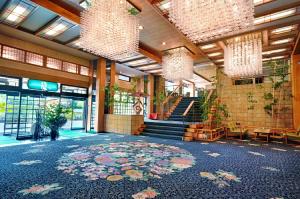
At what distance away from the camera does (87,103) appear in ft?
32.7

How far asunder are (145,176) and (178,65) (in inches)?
231

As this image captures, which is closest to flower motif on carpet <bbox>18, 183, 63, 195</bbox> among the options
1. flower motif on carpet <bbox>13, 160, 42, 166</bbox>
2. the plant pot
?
flower motif on carpet <bbox>13, 160, 42, 166</bbox>

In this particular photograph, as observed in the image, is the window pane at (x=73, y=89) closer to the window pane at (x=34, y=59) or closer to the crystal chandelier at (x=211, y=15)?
the window pane at (x=34, y=59)

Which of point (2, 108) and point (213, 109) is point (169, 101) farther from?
point (2, 108)

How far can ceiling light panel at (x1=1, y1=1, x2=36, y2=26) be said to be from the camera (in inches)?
200

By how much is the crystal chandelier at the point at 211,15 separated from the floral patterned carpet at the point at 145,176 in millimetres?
3110

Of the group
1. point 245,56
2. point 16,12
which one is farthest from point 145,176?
point 16,12

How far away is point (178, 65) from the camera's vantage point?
7832 millimetres

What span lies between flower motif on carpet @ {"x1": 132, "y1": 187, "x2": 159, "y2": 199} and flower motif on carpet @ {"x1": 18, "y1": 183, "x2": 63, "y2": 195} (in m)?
1.16

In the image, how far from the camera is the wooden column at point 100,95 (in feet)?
30.3

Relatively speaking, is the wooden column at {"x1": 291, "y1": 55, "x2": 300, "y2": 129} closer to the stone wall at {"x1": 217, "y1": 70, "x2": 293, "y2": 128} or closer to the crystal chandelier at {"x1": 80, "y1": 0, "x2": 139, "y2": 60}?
the stone wall at {"x1": 217, "y1": 70, "x2": 293, "y2": 128}

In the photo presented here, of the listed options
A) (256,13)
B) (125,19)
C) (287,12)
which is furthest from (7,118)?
(287,12)

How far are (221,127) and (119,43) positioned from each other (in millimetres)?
6391

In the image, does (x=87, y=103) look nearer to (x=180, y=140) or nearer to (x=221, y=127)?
(x=180, y=140)
